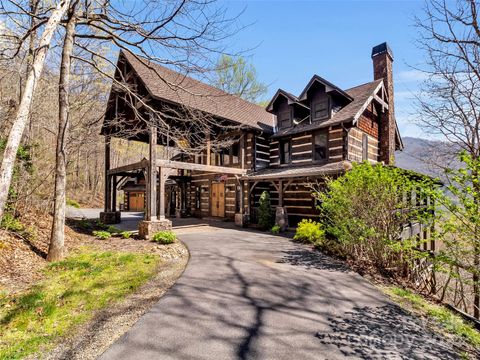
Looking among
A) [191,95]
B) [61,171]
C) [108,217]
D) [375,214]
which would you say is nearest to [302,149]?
[191,95]

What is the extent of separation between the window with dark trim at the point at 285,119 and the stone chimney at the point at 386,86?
5.98 m

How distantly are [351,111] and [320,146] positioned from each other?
249cm

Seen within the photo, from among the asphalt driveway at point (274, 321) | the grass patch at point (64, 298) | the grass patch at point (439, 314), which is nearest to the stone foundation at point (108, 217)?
Answer: the grass patch at point (64, 298)

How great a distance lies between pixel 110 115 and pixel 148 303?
15.1 meters

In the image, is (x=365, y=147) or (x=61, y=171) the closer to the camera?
(x=61, y=171)

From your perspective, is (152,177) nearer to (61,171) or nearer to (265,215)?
(61,171)

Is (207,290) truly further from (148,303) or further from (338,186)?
(338,186)

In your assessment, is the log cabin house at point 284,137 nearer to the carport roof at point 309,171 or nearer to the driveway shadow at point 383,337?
the carport roof at point 309,171

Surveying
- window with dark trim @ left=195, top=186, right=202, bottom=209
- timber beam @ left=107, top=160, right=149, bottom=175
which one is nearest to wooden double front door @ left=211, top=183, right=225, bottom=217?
window with dark trim @ left=195, top=186, right=202, bottom=209

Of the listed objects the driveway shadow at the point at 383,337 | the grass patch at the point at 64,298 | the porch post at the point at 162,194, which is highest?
the porch post at the point at 162,194

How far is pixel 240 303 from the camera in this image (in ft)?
15.4

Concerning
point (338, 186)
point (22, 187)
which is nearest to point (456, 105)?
point (338, 186)

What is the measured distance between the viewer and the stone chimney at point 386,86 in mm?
15156

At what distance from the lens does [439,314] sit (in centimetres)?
470
